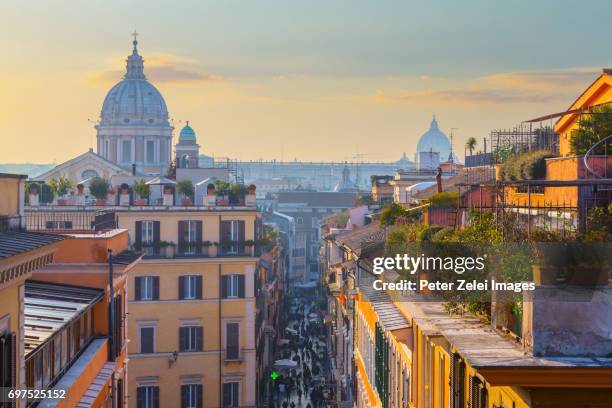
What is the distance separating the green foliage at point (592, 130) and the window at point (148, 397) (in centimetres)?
2295

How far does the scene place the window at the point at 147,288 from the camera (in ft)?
121

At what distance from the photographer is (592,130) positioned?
15.7 metres

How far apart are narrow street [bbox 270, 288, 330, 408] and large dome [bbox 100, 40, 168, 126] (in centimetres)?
5744

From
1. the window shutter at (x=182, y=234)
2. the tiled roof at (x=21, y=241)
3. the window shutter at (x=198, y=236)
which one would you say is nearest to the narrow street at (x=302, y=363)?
the window shutter at (x=198, y=236)

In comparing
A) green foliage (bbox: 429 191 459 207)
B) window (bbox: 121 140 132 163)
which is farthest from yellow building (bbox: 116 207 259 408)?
window (bbox: 121 140 132 163)

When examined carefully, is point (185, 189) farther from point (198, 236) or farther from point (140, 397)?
point (140, 397)

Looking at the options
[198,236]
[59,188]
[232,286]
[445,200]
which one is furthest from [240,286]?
[445,200]

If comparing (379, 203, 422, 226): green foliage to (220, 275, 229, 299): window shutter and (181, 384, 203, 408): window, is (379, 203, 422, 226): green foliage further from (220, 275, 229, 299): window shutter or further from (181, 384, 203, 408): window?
(181, 384, 203, 408): window

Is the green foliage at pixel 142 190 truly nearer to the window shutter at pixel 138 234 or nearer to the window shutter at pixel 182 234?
the window shutter at pixel 138 234

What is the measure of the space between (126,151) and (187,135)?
28.7 metres

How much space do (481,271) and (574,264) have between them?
8.12 ft

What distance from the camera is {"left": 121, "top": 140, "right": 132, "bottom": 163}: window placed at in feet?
433

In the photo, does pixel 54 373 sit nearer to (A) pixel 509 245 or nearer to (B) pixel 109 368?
(B) pixel 109 368

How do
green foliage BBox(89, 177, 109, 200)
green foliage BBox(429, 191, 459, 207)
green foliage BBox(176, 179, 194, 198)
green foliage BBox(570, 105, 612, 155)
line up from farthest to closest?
green foliage BBox(89, 177, 109, 200) → green foliage BBox(176, 179, 194, 198) → green foliage BBox(429, 191, 459, 207) → green foliage BBox(570, 105, 612, 155)
